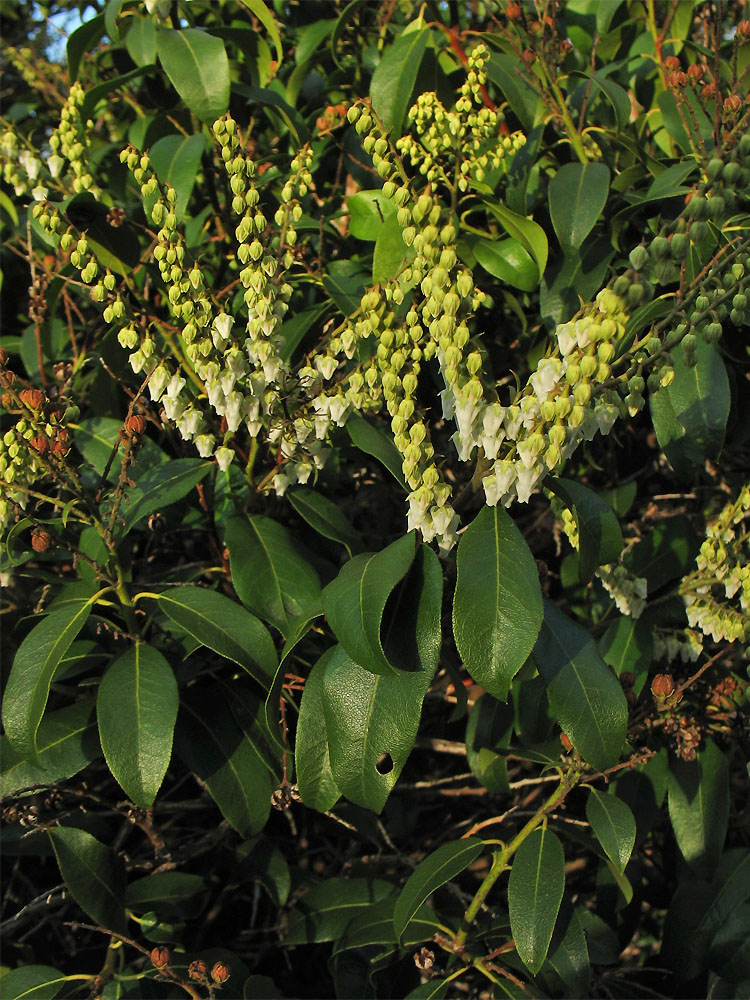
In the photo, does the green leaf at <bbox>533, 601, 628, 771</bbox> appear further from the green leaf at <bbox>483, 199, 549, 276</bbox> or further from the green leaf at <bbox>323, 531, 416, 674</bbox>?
the green leaf at <bbox>483, 199, 549, 276</bbox>

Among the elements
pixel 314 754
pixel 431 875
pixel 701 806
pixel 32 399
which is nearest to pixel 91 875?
pixel 314 754

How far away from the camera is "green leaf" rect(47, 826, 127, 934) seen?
66.7 inches

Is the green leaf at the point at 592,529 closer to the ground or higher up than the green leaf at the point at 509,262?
closer to the ground

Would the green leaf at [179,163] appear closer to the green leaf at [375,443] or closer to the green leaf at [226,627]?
the green leaf at [375,443]

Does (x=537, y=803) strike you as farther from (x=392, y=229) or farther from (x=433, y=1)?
(x=433, y=1)

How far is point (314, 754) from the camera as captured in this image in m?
1.58

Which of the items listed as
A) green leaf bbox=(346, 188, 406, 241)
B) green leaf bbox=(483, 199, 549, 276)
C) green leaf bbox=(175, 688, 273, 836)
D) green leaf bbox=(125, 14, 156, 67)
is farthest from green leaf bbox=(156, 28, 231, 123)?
green leaf bbox=(175, 688, 273, 836)

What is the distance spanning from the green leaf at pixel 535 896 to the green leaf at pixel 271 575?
59 cm

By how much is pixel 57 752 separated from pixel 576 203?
145cm

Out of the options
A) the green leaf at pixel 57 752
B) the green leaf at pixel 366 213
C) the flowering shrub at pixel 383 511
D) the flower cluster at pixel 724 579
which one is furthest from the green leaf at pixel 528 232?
the green leaf at pixel 57 752

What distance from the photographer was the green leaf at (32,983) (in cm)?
165

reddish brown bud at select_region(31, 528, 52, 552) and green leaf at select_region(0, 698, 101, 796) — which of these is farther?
green leaf at select_region(0, 698, 101, 796)

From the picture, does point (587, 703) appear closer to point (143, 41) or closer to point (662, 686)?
point (662, 686)

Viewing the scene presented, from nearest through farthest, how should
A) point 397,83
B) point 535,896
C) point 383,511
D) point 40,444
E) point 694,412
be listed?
point 40,444 → point 535,896 → point 694,412 → point 397,83 → point 383,511
